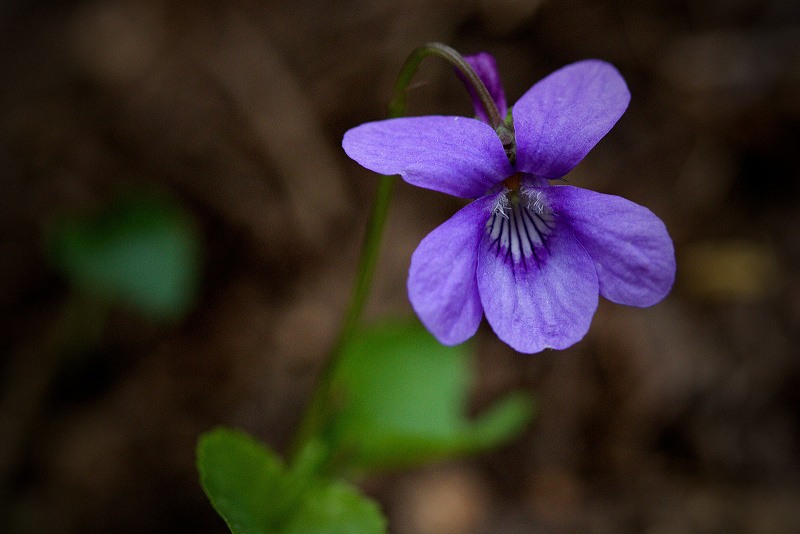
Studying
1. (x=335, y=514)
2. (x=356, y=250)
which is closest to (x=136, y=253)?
(x=356, y=250)

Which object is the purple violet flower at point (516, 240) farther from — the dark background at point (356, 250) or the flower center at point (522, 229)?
the dark background at point (356, 250)

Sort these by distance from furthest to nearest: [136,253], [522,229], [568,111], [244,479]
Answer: [136,253]
[244,479]
[522,229]
[568,111]

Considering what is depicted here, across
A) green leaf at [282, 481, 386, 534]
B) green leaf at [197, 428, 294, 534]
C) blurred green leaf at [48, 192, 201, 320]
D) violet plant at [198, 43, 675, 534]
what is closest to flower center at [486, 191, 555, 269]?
violet plant at [198, 43, 675, 534]

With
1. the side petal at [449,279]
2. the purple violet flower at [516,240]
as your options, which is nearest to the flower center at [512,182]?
the purple violet flower at [516,240]

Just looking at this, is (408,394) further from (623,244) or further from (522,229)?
(623,244)

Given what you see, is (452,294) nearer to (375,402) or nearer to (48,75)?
(375,402)

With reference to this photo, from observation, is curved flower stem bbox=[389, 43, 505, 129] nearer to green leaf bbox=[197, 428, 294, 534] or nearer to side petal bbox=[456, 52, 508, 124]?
side petal bbox=[456, 52, 508, 124]

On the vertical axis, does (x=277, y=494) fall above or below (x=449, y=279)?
below

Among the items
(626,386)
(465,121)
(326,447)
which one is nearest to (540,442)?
(626,386)
